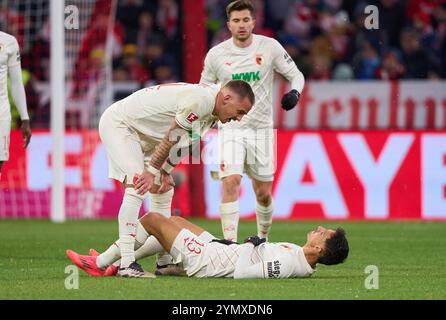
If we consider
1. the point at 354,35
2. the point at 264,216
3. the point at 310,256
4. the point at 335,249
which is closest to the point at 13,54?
the point at 264,216

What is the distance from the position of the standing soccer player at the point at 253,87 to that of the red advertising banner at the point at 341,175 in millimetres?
4447

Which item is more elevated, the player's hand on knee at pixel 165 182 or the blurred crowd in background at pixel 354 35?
the blurred crowd in background at pixel 354 35

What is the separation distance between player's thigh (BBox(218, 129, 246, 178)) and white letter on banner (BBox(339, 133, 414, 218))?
16.4ft

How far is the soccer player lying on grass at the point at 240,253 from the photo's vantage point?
8.54m

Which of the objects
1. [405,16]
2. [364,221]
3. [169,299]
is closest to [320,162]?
[364,221]

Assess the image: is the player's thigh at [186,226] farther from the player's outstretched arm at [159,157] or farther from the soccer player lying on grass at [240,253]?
the player's outstretched arm at [159,157]

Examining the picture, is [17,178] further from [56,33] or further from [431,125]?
[431,125]

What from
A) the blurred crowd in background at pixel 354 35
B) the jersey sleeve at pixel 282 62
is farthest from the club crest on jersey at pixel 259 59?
the blurred crowd in background at pixel 354 35

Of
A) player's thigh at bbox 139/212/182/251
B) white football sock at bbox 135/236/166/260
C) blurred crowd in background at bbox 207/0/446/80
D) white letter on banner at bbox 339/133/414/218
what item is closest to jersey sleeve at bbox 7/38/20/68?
white football sock at bbox 135/236/166/260

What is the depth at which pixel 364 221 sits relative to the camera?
1579 centimetres

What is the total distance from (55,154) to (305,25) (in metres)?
6.18

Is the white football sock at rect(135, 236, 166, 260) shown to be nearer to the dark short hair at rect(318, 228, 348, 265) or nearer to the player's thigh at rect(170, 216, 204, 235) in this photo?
the player's thigh at rect(170, 216, 204, 235)

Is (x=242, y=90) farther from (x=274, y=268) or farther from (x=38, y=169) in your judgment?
(x=38, y=169)

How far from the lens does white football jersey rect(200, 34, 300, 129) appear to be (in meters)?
11.1
